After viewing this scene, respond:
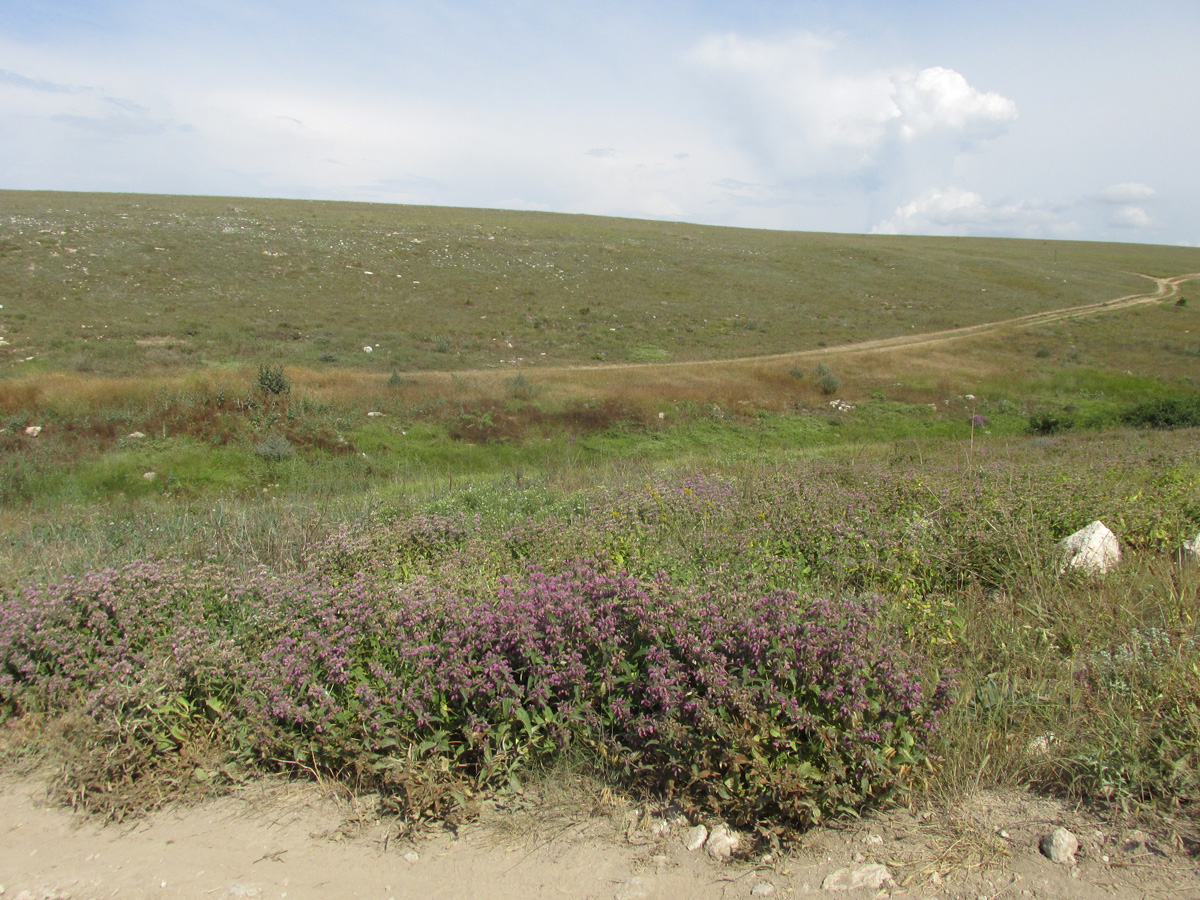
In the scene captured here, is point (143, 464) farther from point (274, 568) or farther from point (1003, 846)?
point (1003, 846)

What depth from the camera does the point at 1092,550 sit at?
4691mm

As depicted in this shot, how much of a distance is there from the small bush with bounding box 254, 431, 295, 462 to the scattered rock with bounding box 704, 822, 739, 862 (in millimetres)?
15716

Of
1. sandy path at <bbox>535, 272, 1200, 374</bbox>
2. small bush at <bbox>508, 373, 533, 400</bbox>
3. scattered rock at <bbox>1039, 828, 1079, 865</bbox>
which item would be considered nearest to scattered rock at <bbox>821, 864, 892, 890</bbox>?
scattered rock at <bbox>1039, 828, 1079, 865</bbox>

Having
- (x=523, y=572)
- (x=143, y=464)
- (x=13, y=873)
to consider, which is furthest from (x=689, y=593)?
(x=143, y=464)

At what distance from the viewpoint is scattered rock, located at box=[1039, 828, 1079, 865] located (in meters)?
2.46

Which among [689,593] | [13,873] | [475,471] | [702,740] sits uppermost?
[689,593]

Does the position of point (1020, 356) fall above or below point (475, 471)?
above

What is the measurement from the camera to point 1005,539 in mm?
4891

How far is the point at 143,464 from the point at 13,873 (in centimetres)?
1473

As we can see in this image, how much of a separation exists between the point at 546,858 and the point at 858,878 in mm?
1123

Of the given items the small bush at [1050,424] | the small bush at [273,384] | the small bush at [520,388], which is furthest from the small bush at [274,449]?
the small bush at [1050,424]

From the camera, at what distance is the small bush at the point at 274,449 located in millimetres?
16250

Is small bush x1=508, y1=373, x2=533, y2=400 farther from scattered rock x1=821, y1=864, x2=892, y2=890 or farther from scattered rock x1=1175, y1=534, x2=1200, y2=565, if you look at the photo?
scattered rock x1=821, y1=864, x2=892, y2=890

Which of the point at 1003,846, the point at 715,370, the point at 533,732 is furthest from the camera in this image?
the point at 715,370
